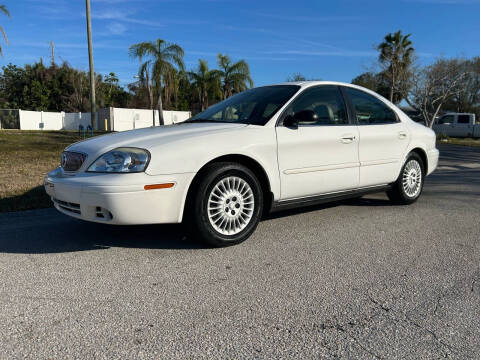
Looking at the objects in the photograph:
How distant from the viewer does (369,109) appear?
5.21 m

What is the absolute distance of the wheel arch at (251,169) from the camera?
12.2 feet

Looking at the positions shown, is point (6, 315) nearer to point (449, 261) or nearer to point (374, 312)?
point (374, 312)

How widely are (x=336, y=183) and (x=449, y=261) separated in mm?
1462

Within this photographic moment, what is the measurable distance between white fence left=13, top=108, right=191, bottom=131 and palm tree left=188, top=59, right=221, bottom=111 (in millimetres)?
2977

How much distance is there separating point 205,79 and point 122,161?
32.8 m

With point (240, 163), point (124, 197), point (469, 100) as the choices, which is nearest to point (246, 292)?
point (124, 197)

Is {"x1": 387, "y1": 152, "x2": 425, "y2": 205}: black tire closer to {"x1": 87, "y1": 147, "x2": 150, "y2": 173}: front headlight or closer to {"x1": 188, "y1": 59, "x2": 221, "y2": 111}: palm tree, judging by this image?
{"x1": 87, "y1": 147, "x2": 150, "y2": 173}: front headlight

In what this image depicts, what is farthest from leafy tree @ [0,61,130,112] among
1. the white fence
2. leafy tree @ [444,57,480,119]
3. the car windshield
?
the car windshield

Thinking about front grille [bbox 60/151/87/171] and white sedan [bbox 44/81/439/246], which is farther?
front grille [bbox 60/151/87/171]

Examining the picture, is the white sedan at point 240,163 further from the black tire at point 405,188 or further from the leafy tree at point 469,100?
the leafy tree at point 469,100

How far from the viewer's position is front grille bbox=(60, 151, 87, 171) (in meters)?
3.77

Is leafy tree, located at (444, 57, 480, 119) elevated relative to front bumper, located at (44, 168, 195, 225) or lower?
elevated

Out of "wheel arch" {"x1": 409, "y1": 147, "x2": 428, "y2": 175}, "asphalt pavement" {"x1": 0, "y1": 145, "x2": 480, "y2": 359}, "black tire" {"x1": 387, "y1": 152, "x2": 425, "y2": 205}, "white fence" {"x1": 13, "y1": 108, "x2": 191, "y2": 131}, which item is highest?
"white fence" {"x1": 13, "y1": 108, "x2": 191, "y2": 131}

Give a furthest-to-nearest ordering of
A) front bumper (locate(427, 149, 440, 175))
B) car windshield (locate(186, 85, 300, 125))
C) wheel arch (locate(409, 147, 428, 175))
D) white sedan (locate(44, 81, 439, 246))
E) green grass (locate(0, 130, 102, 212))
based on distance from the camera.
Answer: front bumper (locate(427, 149, 440, 175)) → wheel arch (locate(409, 147, 428, 175)) → green grass (locate(0, 130, 102, 212)) → car windshield (locate(186, 85, 300, 125)) → white sedan (locate(44, 81, 439, 246))
